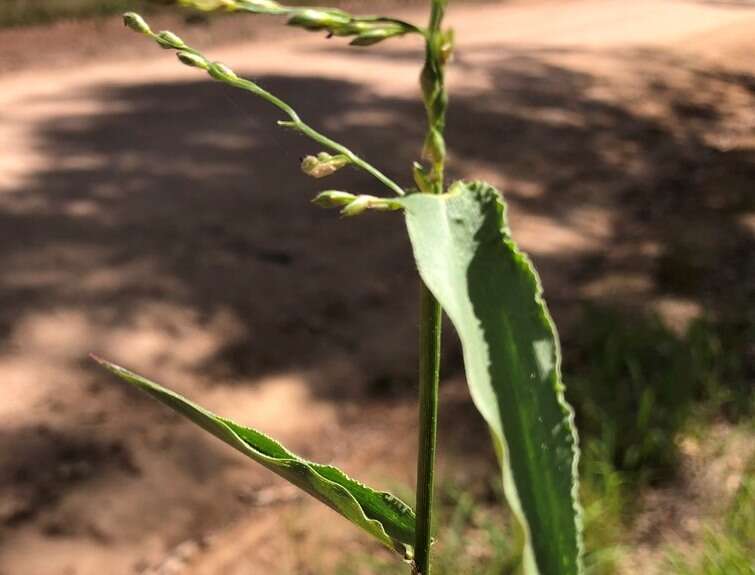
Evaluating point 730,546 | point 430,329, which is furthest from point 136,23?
point 730,546

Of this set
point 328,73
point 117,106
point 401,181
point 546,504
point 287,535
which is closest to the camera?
point 546,504

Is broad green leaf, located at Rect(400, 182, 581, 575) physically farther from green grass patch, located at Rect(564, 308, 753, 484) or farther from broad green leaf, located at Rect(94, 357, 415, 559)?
green grass patch, located at Rect(564, 308, 753, 484)

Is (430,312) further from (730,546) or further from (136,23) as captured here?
(730,546)

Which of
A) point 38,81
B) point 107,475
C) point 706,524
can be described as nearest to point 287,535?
point 107,475

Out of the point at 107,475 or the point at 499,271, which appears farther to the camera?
the point at 107,475

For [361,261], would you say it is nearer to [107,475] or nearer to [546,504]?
[107,475]

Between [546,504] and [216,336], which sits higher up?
[546,504]

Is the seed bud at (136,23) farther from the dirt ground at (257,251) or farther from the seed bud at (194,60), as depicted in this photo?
the dirt ground at (257,251)

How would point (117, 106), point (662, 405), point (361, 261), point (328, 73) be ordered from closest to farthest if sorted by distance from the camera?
point (662, 405)
point (361, 261)
point (117, 106)
point (328, 73)
